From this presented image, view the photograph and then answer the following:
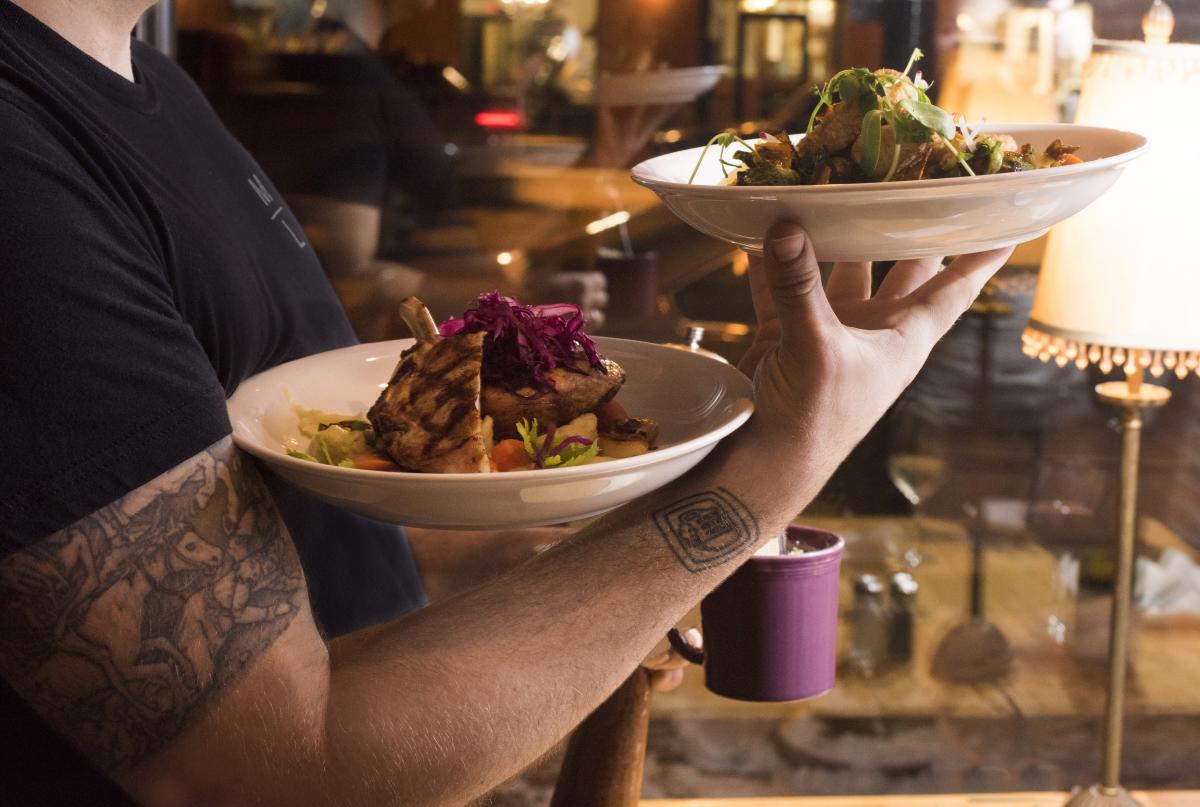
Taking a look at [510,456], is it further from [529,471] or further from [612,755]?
[612,755]

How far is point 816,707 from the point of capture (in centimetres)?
271

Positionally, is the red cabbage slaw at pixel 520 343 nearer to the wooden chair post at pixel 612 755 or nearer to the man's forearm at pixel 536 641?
the man's forearm at pixel 536 641

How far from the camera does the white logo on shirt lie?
128cm

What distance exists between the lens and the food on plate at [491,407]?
2.91ft

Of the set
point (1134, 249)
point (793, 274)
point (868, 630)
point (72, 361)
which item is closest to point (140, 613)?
point (72, 361)

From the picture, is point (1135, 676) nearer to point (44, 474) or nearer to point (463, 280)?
point (463, 280)

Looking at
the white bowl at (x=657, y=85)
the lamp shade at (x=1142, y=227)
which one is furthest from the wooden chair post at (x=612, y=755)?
the white bowl at (x=657, y=85)

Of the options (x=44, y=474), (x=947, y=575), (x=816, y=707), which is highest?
(x=44, y=474)

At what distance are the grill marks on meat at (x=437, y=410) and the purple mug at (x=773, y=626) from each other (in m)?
0.40

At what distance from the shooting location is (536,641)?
0.93 meters

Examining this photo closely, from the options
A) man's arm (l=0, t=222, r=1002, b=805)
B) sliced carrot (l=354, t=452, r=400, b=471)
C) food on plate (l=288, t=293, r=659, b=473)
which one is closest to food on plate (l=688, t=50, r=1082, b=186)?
man's arm (l=0, t=222, r=1002, b=805)

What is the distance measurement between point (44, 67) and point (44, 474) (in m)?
0.37

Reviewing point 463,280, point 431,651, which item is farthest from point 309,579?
point 463,280

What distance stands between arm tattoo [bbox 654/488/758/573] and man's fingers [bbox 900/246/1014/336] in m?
0.23
